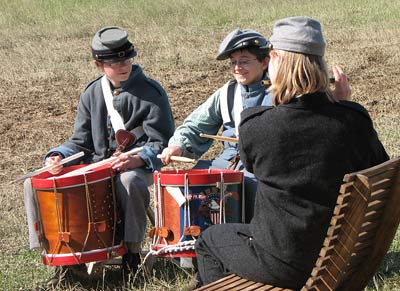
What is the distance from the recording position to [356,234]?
3.62 m

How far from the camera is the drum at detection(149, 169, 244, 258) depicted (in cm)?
497

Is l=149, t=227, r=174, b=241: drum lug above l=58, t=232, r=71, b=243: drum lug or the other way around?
above

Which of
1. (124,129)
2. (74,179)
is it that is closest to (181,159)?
(74,179)

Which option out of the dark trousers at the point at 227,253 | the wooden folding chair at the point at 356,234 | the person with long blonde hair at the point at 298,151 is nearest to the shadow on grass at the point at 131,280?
the dark trousers at the point at 227,253

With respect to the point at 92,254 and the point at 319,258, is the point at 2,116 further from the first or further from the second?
the point at 319,258

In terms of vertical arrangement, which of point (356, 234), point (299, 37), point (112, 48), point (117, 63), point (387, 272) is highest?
point (299, 37)

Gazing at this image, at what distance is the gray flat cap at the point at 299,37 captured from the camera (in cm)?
380

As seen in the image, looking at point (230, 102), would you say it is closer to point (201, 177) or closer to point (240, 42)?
point (240, 42)

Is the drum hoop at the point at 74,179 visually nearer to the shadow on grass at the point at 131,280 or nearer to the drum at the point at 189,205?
the drum at the point at 189,205

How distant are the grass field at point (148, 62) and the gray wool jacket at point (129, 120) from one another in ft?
2.50

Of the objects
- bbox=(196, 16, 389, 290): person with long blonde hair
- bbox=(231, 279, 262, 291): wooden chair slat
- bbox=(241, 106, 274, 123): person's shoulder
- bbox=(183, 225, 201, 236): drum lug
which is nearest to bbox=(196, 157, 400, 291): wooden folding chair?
bbox=(231, 279, 262, 291): wooden chair slat

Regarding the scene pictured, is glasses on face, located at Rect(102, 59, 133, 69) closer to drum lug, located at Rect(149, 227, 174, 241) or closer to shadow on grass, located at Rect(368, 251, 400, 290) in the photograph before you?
drum lug, located at Rect(149, 227, 174, 241)

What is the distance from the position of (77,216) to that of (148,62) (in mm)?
8976

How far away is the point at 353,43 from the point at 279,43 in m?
11.2
